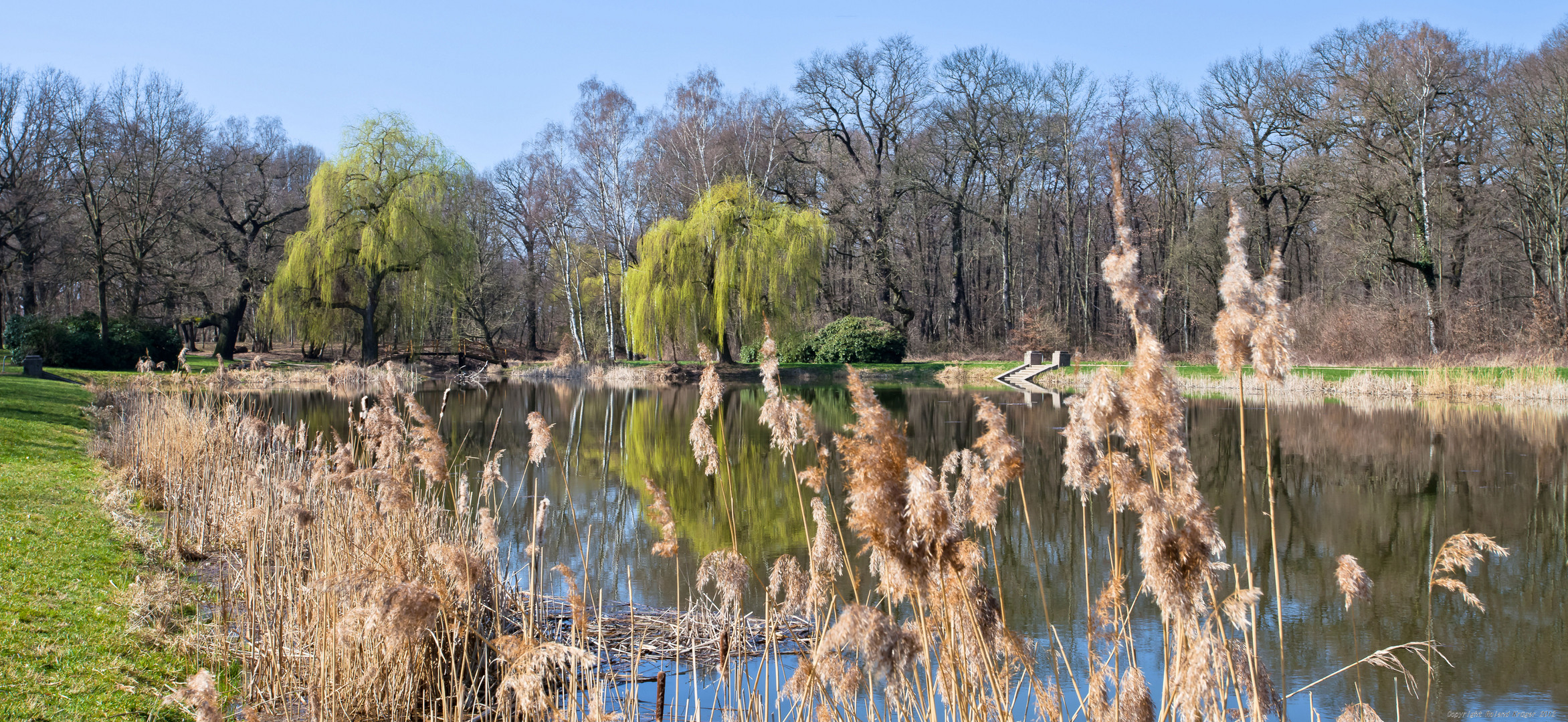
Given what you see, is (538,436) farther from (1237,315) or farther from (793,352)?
(793,352)

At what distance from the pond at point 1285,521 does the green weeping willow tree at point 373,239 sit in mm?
11160

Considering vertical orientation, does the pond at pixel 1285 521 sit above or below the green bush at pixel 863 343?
below

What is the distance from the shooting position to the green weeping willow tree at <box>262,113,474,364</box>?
1132 inches

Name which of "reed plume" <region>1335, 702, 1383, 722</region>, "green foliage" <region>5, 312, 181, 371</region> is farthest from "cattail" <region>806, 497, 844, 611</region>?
"green foliage" <region>5, 312, 181, 371</region>

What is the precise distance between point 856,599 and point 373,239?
30166 millimetres

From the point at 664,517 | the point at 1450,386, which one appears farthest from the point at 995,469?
the point at 1450,386

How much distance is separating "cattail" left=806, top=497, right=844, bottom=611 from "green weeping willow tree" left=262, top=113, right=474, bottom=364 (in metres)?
29.0

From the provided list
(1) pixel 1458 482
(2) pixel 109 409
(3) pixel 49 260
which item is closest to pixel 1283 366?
(1) pixel 1458 482

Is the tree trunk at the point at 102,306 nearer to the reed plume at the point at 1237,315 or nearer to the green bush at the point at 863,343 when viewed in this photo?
the green bush at the point at 863,343

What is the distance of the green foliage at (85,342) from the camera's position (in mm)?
25234

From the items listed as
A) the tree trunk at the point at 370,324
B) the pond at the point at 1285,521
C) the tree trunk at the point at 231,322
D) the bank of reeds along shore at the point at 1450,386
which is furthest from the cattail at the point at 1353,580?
the tree trunk at the point at 231,322

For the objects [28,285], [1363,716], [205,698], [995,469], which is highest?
[28,285]

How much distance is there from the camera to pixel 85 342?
85.0 ft

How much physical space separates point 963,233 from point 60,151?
31.8 meters
